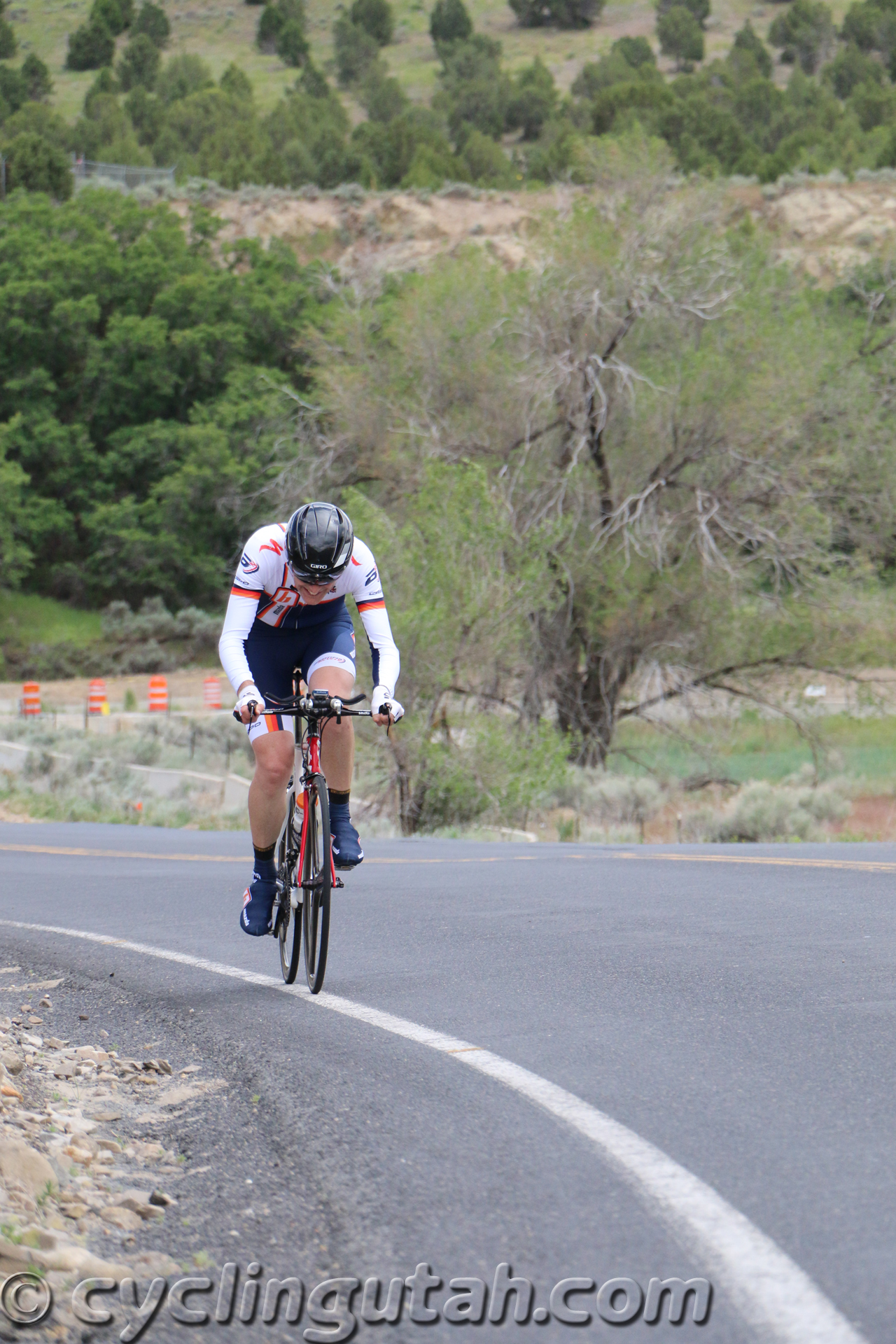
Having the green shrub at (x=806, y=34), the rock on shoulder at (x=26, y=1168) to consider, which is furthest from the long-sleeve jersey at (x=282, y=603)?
the green shrub at (x=806, y=34)

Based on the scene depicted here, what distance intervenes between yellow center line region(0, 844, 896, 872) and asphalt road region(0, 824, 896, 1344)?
91 cm

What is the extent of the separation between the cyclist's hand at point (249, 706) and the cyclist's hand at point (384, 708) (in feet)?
1.55

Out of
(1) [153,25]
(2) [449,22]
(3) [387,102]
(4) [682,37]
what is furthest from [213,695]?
(1) [153,25]

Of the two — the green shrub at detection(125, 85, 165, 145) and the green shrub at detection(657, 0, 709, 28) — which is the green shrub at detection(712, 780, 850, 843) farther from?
the green shrub at detection(657, 0, 709, 28)

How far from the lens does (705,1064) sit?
4945mm

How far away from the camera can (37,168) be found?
77.9m

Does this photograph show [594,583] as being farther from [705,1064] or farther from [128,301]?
[128,301]

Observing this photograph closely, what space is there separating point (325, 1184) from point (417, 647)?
17.6 metres

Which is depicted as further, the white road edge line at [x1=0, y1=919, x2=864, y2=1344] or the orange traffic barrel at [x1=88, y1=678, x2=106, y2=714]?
the orange traffic barrel at [x1=88, y1=678, x2=106, y2=714]

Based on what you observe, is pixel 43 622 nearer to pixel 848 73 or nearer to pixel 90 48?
pixel 848 73

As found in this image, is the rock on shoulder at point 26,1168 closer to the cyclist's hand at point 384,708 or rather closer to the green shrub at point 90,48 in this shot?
the cyclist's hand at point 384,708

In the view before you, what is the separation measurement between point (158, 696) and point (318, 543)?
35.0 metres

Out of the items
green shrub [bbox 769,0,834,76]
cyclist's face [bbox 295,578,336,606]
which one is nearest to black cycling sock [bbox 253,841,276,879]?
cyclist's face [bbox 295,578,336,606]

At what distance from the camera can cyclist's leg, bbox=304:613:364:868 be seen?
6332 mm
